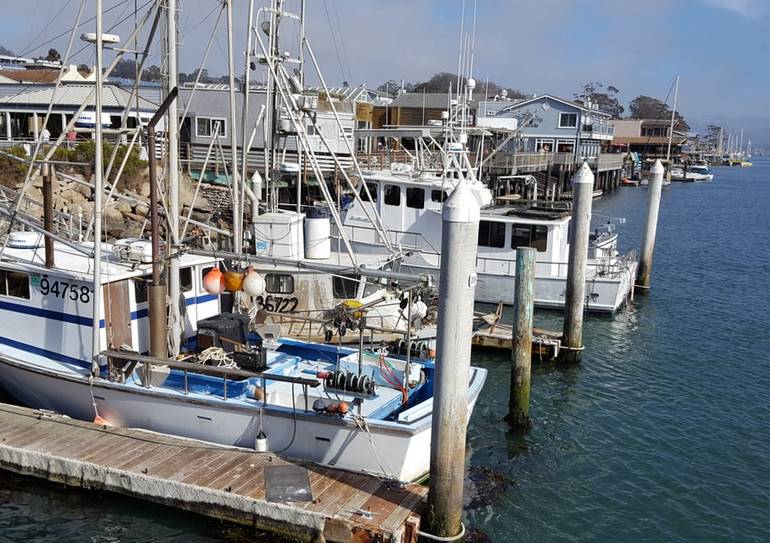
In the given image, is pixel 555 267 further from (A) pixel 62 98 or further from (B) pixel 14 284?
(A) pixel 62 98

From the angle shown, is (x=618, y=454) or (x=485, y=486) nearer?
(x=485, y=486)

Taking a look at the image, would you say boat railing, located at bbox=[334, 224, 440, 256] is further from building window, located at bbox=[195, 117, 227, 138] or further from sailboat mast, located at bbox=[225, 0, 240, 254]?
building window, located at bbox=[195, 117, 227, 138]

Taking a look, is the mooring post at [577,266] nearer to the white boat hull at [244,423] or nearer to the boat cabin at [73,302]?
the white boat hull at [244,423]

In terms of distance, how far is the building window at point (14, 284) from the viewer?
1273cm

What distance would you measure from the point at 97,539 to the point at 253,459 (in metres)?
2.43

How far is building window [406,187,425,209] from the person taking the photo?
957 inches

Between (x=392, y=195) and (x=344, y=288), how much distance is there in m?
7.52

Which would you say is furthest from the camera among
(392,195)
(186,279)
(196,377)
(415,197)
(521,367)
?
(392,195)

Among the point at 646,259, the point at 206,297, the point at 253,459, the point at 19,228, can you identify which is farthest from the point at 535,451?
the point at 646,259

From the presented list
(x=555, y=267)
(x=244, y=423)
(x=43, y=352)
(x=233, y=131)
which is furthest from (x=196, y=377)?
(x=555, y=267)

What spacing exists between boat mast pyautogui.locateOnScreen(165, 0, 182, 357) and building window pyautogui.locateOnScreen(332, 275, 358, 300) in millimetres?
5752

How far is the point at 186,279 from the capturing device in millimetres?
13414

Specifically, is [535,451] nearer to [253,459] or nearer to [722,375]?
[253,459]

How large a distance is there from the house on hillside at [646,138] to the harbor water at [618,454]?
90.2 m
